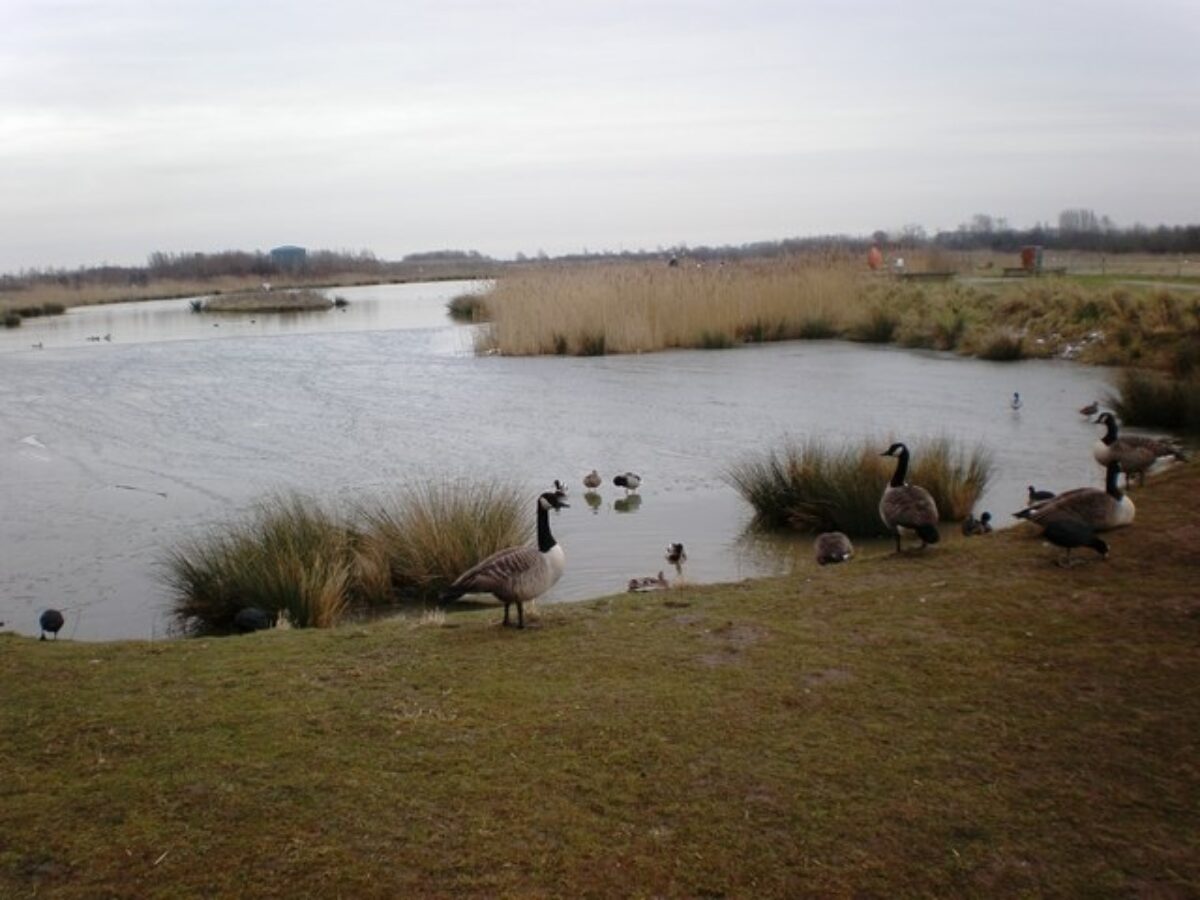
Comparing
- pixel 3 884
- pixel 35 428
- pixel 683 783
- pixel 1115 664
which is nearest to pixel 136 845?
pixel 3 884

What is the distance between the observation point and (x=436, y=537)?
29.8 feet

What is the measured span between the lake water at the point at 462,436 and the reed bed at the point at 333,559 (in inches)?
17.3

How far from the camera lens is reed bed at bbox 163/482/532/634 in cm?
825

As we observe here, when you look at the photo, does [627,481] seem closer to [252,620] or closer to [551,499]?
[551,499]

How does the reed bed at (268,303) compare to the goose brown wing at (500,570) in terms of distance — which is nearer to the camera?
the goose brown wing at (500,570)

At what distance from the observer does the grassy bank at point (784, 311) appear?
1055 inches

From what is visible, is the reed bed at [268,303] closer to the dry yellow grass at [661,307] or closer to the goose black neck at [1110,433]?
the dry yellow grass at [661,307]

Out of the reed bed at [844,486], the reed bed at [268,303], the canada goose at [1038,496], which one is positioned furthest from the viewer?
the reed bed at [268,303]

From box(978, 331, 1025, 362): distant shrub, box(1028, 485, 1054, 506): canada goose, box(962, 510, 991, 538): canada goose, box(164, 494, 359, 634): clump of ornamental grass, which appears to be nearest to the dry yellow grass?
box(978, 331, 1025, 362): distant shrub

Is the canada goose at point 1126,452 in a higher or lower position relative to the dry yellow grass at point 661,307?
lower

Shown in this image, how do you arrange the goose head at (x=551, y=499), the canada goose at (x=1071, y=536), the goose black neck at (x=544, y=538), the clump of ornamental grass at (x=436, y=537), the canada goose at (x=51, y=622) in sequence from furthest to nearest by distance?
1. the clump of ornamental grass at (x=436, y=537)
2. the canada goose at (x=51, y=622)
3. the goose head at (x=551, y=499)
4. the canada goose at (x=1071, y=536)
5. the goose black neck at (x=544, y=538)

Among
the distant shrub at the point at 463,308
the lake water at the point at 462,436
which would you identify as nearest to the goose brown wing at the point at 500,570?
the lake water at the point at 462,436

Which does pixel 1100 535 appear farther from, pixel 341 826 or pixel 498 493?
pixel 341 826

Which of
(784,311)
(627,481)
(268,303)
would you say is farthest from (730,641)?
(268,303)
